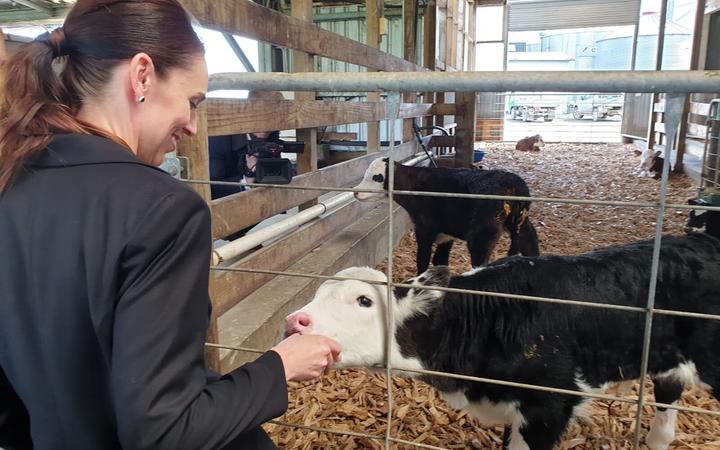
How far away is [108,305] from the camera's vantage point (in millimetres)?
787

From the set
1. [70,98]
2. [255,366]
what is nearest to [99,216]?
[70,98]

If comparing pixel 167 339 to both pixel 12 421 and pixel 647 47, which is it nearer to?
pixel 12 421

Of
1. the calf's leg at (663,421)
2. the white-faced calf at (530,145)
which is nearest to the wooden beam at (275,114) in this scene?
the calf's leg at (663,421)

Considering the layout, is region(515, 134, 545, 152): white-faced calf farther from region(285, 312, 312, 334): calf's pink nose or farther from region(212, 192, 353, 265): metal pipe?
region(285, 312, 312, 334): calf's pink nose

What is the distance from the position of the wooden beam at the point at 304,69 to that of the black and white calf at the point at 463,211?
0.81 metres

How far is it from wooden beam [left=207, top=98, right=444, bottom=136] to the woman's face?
3.98 ft

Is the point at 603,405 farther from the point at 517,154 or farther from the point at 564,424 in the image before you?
the point at 517,154

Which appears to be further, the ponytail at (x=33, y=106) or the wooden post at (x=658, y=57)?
the wooden post at (x=658, y=57)


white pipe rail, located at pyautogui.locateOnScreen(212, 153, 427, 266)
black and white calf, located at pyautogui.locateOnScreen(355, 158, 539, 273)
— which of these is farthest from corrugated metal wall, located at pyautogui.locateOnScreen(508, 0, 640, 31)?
white pipe rail, located at pyautogui.locateOnScreen(212, 153, 427, 266)

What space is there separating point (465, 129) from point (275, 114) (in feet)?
18.7

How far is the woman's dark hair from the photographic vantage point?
874 millimetres

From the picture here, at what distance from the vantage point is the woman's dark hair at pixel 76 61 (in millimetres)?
874

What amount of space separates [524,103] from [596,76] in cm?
2303

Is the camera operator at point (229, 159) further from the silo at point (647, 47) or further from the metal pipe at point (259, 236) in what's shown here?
the silo at point (647, 47)
